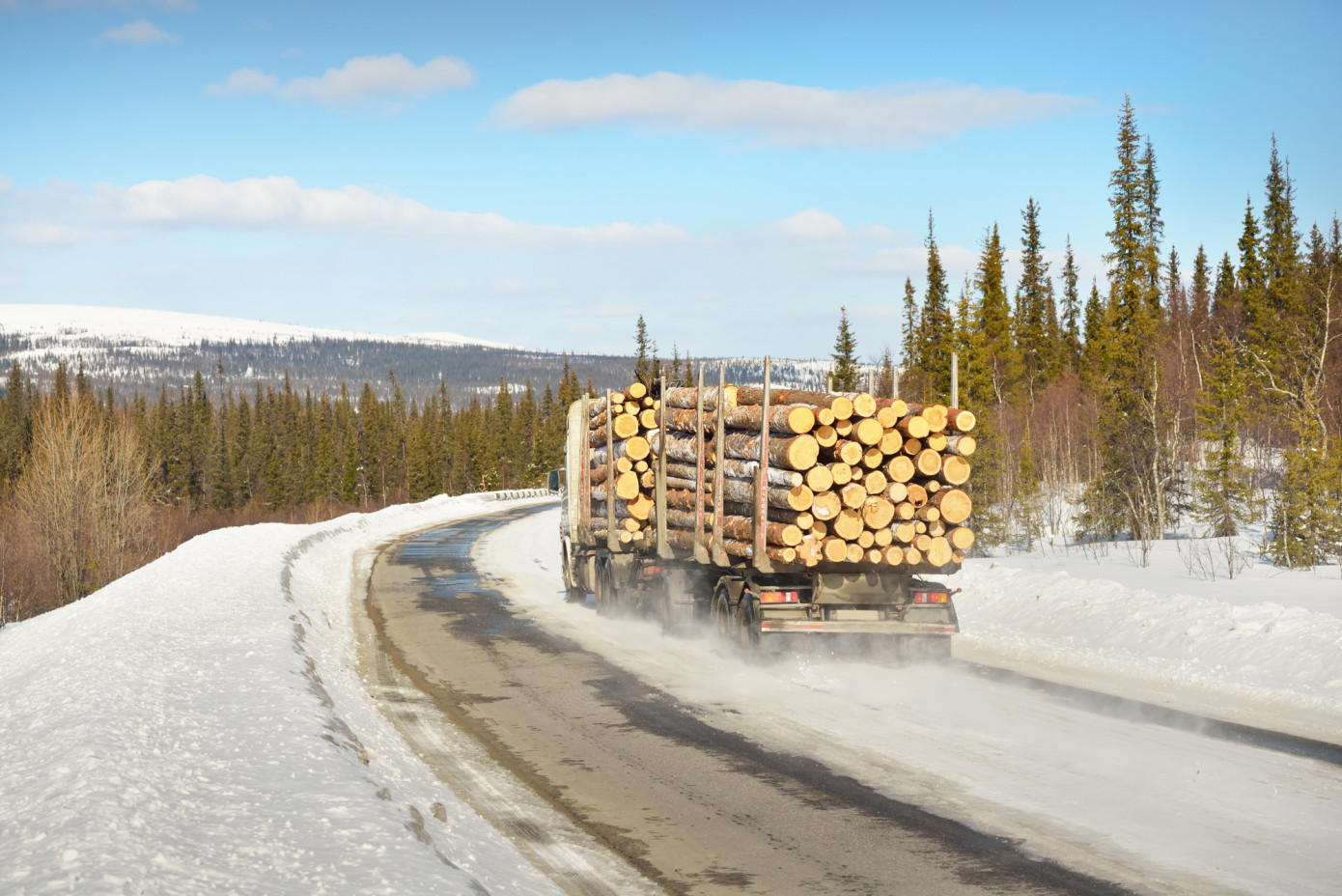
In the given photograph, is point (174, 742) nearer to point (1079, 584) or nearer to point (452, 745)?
point (452, 745)

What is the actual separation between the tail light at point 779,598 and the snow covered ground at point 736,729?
0.70m

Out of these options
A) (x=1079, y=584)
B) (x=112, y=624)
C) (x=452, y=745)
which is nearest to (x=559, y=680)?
(x=452, y=745)

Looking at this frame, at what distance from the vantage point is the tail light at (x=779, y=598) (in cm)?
1120

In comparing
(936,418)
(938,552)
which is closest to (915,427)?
(936,418)

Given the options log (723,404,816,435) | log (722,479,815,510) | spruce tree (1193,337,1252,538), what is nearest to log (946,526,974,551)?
log (722,479,815,510)

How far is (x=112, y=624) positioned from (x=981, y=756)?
10.9 metres

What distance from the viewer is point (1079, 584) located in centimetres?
1372

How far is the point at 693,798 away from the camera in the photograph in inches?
260

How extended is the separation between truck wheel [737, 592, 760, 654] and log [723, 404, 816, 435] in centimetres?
191

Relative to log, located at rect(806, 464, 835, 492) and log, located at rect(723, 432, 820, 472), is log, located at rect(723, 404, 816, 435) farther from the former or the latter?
log, located at rect(806, 464, 835, 492)

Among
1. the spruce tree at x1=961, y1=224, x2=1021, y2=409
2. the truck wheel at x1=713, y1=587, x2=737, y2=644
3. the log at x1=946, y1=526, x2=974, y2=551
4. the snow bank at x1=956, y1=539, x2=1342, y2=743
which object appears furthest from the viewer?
the spruce tree at x1=961, y1=224, x2=1021, y2=409

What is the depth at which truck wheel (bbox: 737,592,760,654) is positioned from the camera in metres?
11.3

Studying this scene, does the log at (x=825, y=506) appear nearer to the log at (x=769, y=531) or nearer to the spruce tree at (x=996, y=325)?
the log at (x=769, y=531)

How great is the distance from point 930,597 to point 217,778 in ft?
25.1
